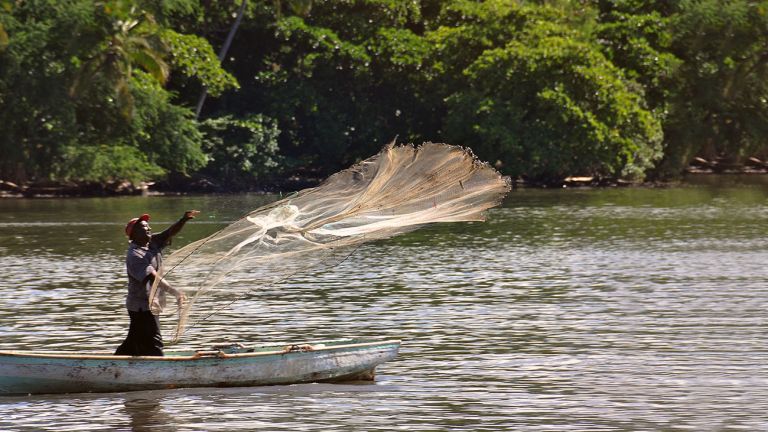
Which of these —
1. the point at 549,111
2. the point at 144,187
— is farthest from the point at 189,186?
the point at 549,111

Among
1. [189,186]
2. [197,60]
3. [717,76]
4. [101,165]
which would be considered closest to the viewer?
[101,165]

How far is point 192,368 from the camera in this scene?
70.9ft

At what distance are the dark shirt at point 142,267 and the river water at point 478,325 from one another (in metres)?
1.33

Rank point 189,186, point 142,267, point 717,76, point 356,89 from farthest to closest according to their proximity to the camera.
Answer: point 717,76, point 356,89, point 189,186, point 142,267

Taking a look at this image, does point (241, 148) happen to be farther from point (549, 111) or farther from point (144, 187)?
point (549, 111)

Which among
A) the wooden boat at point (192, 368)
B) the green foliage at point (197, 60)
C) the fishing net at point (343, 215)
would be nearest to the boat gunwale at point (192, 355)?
the wooden boat at point (192, 368)

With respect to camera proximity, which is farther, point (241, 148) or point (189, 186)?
point (241, 148)

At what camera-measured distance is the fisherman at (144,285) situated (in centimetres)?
→ 2103

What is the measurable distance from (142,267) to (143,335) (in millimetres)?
1079

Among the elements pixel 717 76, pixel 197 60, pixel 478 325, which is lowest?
pixel 478 325

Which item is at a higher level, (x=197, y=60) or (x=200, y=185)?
(x=197, y=60)

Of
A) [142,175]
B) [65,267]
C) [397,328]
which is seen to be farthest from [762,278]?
[142,175]

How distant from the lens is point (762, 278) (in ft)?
126

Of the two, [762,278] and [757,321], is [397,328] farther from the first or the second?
[762,278]
